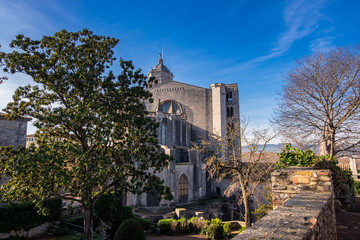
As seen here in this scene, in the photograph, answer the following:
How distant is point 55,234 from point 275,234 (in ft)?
56.0

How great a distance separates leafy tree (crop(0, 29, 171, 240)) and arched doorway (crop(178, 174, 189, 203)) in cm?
1650

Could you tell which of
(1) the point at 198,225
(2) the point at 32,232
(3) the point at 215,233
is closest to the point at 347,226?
(3) the point at 215,233

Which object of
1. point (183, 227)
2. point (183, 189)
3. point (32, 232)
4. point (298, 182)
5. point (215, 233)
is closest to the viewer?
point (298, 182)

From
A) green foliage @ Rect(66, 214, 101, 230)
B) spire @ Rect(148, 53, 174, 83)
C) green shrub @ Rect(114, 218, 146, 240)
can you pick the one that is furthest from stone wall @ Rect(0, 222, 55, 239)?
spire @ Rect(148, 53, 174, 83)

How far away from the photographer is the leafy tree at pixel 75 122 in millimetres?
7531

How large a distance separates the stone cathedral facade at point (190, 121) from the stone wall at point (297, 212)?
19.8 m

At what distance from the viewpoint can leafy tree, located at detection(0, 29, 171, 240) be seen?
7.53m

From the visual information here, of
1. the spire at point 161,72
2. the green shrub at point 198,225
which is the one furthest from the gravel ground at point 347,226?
the spire at point 161,72

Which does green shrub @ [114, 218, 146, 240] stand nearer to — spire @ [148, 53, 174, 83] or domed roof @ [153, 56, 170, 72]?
spire @ [148, 53, 174, 83]

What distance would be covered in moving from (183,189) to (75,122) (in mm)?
20138

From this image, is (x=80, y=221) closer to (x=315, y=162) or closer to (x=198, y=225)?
(x=198, y=225)

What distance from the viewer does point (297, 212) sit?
3.03m

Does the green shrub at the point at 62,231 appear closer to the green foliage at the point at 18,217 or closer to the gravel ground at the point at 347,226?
the green foliage at the point at 18,217

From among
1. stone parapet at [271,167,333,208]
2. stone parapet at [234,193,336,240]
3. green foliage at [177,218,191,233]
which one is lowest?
green foliage at [177,218,191,233]
